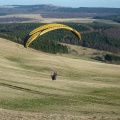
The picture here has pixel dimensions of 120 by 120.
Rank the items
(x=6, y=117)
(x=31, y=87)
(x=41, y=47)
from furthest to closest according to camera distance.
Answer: (x=41, y=47)
(x=31, y=87)
(x=6, y=117)

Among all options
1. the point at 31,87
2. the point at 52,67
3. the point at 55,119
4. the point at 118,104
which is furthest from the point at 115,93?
the point at 52,67

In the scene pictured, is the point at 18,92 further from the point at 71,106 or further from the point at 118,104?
the point at 118,104

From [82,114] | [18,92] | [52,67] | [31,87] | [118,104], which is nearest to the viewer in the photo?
[82,114]

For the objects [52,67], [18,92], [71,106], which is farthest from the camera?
[52,67]

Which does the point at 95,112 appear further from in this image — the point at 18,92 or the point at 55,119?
the point at 18,92

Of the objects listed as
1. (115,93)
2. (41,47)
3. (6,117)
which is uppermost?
(6,117)

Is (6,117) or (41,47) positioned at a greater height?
(6,117)

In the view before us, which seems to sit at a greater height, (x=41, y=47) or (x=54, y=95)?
(x=54, y=95)

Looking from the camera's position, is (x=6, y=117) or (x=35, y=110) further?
(x=35, y=110)

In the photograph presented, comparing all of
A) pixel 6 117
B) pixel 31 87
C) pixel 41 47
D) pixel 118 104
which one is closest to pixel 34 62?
pixel 31 87
